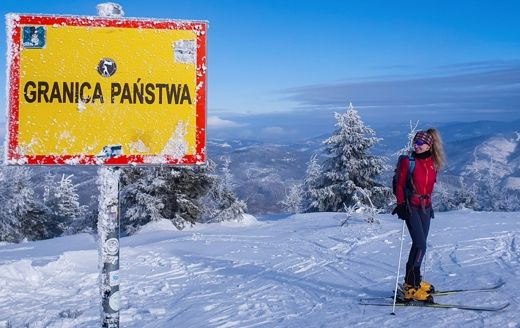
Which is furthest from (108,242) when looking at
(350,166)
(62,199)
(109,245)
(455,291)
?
(62,199)

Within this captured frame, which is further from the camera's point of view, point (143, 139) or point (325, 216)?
point (325, 216)

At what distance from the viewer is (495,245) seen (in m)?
10.5

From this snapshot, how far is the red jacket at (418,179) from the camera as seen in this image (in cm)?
635

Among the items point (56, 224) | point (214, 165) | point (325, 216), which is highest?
point (214, 165)

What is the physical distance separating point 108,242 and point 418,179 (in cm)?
464

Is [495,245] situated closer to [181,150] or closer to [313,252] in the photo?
[313,252]

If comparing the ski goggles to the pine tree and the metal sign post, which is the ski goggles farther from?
the pine tree

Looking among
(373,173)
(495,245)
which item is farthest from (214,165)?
(495,245)

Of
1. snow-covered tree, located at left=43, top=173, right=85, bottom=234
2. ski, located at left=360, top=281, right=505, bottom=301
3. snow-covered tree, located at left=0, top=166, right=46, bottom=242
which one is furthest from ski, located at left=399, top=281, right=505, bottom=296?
snow-covered tree, located at left=43, top=173, right=85, bottom=234

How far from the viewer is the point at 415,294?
6.22 m

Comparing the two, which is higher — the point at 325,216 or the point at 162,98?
the point at 162,98

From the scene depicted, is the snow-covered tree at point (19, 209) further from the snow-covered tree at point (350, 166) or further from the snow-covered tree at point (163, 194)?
the snow-covered tree at point (350, 166)

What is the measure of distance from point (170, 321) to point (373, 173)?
24789 millimetres

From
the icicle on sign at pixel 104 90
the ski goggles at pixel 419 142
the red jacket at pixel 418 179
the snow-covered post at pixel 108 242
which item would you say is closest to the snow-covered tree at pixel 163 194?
the red jacket at pixel 418 179
